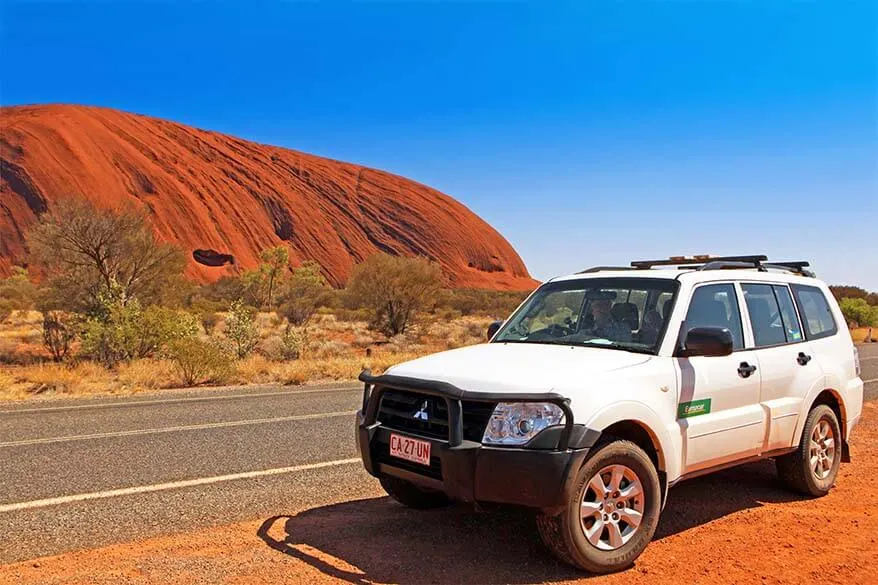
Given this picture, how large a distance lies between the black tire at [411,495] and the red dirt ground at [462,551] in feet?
0.33

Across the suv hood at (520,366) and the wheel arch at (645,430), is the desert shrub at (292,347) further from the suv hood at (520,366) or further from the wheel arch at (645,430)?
the wheel arch at (645,430)

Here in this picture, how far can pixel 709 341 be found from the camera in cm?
486

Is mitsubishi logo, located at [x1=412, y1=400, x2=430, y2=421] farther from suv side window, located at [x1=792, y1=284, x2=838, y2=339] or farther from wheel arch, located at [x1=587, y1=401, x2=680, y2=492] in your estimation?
Result: suv side window, located at [x1=792, y1=284, x2=838, y2=339]

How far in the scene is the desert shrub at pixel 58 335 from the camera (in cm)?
2230

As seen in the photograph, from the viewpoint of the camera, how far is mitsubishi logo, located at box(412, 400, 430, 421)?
4.66m

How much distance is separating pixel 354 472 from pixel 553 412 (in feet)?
11.2

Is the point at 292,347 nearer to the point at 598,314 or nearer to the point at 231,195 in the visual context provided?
the point at 598,314

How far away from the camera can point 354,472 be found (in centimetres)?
716

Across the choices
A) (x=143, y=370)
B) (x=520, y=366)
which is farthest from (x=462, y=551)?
(x=143, y=370)

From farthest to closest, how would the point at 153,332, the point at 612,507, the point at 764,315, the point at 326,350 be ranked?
the point at 326,350, the point at 153,332, the point at 764,315, the point at 612,507

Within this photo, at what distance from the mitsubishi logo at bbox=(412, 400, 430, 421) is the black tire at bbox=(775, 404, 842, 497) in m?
3.41

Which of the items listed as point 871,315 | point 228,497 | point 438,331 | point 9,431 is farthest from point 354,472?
point 871,315

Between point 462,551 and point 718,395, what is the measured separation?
216cm

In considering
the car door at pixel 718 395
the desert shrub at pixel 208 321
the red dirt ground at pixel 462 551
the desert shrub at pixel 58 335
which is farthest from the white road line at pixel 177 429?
the desert shrub at pixel 208 321
